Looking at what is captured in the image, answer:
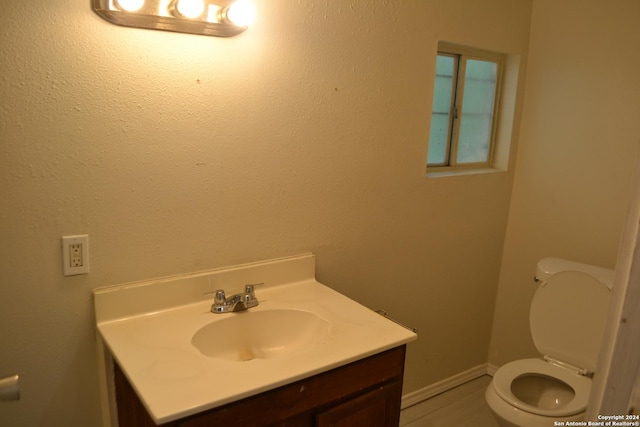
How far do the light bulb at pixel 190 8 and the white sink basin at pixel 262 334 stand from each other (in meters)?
0.90

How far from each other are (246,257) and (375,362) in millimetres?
579

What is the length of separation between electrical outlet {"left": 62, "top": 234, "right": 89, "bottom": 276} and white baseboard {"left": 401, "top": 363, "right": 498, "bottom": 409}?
1.64 metres

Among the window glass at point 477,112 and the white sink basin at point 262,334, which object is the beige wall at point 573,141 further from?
the white sink basin at point 262,334

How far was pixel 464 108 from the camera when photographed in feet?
7.86

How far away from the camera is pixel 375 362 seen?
136 cm

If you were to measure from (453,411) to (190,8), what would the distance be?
214 cm

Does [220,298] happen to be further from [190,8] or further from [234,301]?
[190,8]

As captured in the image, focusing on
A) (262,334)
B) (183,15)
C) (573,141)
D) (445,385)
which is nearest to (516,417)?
(445,385)

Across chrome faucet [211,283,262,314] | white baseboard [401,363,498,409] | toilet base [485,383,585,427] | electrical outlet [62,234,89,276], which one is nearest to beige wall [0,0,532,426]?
electrical outlet [62,234,89,276]

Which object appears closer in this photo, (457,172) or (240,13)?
(240,13)

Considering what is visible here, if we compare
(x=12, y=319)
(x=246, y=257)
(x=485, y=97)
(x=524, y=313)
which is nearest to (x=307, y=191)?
(x=246, y=257)

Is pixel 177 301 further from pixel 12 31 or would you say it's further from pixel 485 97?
pixel 485 97

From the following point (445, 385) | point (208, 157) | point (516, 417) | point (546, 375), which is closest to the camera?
point (208, 157)

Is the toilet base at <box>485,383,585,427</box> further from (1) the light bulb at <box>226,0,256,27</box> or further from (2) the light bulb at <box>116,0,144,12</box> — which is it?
(2) the light bulb at <box>116,0,144,12</box>
